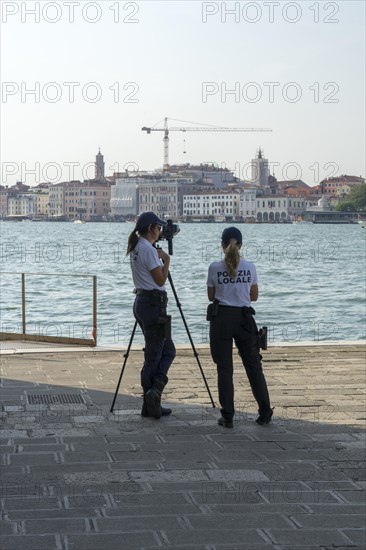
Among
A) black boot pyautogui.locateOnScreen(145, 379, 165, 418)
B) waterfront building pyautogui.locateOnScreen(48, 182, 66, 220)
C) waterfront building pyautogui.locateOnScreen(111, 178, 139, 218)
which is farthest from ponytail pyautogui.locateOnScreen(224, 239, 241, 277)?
waterfront building pyautogui.locateOnScreen(48, 182, 66, 220)

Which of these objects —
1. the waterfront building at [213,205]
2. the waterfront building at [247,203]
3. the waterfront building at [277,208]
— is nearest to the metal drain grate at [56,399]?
the waterfront building at [213,205]

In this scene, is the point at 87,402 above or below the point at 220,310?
below

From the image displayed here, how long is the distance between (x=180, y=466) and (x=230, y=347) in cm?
151

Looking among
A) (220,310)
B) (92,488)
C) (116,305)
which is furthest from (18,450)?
(116,305)

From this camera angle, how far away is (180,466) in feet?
22.8

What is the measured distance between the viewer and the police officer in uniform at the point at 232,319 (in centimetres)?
805

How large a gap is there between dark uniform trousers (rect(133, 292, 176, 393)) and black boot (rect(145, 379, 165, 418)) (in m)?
0.05

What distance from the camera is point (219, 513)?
5887 millimetres

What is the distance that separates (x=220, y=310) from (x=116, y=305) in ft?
92.0

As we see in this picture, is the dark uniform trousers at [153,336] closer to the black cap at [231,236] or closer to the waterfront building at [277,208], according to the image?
the black cap at [231,236]

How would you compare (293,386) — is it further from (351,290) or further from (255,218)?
(255,218)

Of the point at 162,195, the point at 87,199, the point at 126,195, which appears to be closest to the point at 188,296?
the point at 126,195

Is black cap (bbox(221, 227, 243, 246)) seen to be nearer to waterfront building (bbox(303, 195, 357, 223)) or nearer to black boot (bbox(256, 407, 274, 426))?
black boot (bbox(256, 407, 274, 426))

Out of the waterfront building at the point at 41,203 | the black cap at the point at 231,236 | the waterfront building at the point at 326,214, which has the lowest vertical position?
the black cap at the point at 231,236
